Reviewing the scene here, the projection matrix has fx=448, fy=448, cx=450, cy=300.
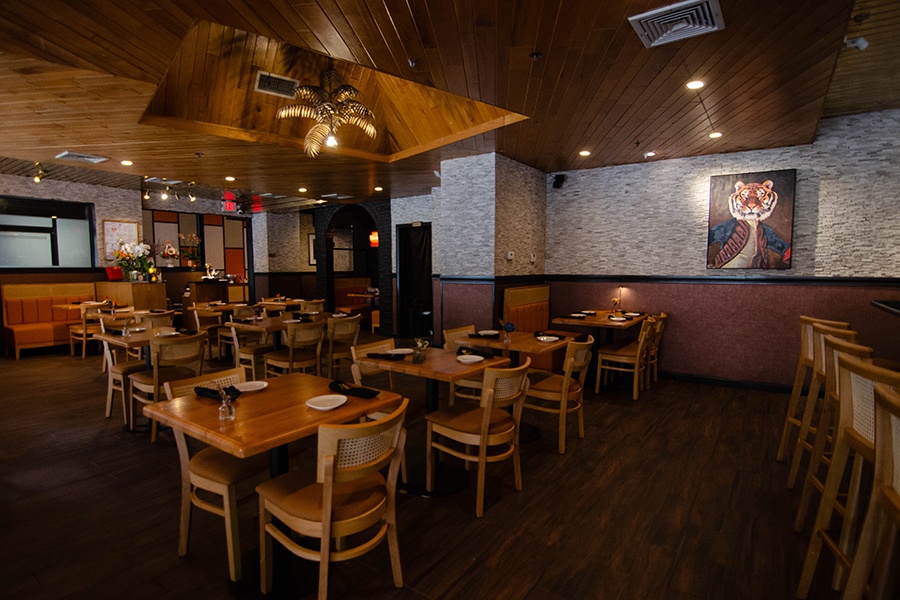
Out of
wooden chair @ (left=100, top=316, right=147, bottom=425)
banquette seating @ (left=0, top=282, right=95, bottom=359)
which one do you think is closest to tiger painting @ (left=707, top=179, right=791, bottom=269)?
wooden chair @ (left=100, top=316, right=147, bottom=425)

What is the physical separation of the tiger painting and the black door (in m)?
5.43

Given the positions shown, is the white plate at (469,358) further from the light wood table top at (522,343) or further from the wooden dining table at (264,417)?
the wooden dining table at (264,417)

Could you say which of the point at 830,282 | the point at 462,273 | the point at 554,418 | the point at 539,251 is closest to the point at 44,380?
the point at 462,273

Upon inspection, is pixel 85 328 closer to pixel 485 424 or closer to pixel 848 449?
pixel 485 424

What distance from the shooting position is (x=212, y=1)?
2.72 m

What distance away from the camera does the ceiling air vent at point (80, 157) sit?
5945 millimetres

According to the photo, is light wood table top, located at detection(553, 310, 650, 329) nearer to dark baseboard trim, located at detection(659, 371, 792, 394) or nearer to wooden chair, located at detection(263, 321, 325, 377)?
dark baseboard trim, located at detection(659, 371, 792, 394)

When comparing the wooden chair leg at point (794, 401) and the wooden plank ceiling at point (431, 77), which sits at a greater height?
the wooden plank ceiling at point (431, 77)

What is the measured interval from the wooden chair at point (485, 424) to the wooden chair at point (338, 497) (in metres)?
0.77

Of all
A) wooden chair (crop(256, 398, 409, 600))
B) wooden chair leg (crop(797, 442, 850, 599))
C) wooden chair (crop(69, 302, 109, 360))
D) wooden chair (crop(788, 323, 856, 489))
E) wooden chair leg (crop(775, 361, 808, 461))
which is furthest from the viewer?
wooden chair (crop(69, 302, 109, 360))

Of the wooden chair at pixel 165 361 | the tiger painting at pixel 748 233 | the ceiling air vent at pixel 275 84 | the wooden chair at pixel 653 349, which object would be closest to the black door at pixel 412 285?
the wooden chair at pixel 653 349

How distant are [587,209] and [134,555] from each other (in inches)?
266

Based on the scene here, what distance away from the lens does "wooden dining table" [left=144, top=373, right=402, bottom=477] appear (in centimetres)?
191

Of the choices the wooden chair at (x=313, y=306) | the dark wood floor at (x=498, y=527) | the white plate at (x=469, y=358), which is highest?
the white plate at (x=469, y=358)
